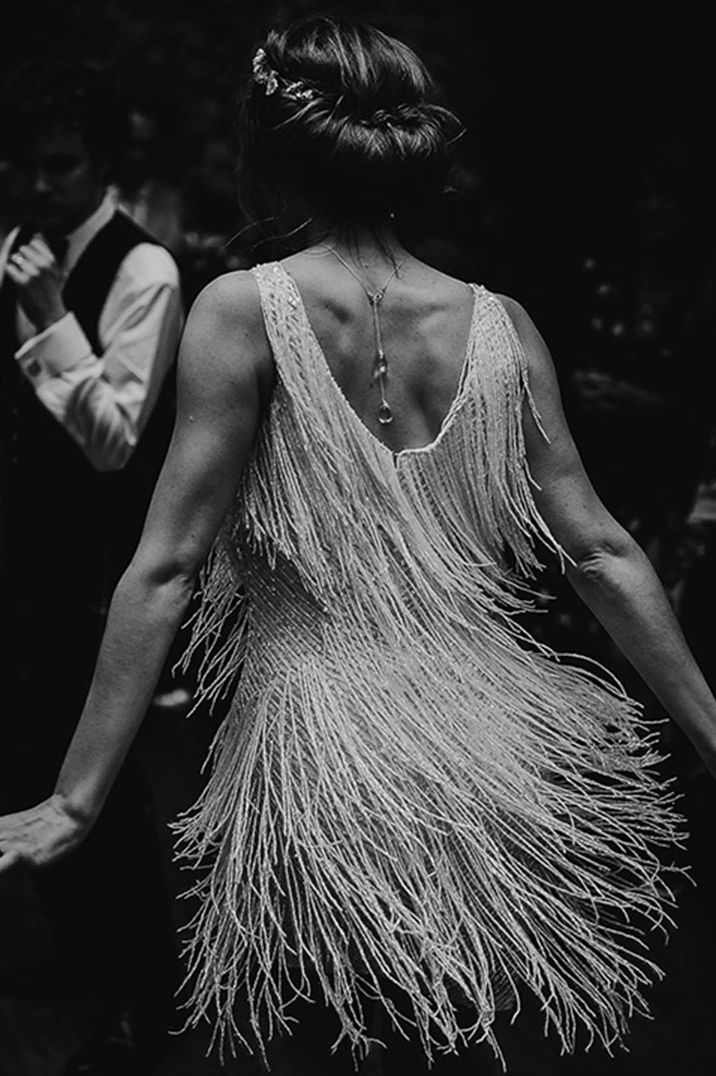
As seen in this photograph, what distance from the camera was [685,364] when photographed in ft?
13.5

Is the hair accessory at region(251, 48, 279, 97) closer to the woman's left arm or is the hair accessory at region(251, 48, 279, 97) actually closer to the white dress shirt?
the woman's left arm

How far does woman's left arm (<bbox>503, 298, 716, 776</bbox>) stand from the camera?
80.9 inches

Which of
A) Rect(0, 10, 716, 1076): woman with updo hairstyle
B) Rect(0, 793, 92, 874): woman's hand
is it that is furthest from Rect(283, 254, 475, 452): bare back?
Rect(0, 793, 92, 874): woman's hand

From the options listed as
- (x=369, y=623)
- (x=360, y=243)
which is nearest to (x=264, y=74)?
(x=360, y=243)

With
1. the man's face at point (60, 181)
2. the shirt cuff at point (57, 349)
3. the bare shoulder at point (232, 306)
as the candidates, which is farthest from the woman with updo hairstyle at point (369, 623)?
the man's face at point (60, 181)

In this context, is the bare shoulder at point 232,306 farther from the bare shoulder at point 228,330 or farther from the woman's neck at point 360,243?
the woman's neck at point 360,243

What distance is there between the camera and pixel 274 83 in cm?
195

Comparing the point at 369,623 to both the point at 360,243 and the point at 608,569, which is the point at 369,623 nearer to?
the point at 608,569

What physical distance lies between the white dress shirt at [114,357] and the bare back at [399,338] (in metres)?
1.09

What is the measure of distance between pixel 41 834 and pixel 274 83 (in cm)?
87

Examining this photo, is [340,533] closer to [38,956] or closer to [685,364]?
[38,956]

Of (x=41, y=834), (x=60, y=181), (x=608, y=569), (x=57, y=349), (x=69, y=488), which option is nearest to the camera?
(x=41, y=834)

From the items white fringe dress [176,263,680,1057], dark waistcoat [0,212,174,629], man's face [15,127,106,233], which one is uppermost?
man's face [15,127,106,233]

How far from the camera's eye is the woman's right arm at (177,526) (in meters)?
1.88
